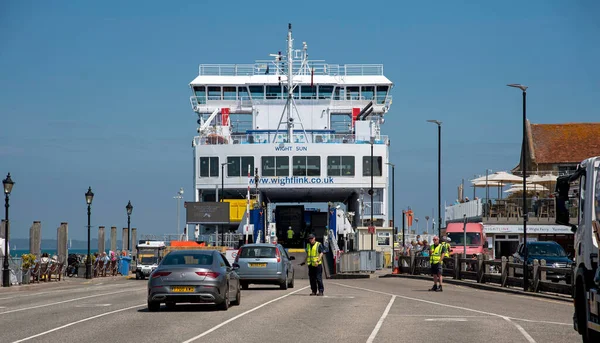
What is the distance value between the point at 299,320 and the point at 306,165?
141 ft

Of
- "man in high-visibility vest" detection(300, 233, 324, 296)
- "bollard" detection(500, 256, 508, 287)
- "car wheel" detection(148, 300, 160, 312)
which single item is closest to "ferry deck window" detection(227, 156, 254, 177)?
"bollard" detection(500, 256, 508, 287)

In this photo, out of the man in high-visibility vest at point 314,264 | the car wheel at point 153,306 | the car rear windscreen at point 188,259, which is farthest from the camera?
the man in high-visibility vest at point 314,264

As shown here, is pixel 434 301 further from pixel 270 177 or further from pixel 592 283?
pixel 270 177

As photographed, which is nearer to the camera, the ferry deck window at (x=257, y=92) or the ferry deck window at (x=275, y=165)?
the ferry deck window at (x=275, y=165)

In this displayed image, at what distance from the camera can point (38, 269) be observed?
39.3 meters

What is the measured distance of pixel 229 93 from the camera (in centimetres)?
6488

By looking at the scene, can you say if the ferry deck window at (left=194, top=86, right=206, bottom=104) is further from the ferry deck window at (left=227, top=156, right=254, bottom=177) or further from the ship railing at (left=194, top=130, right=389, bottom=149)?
the ferry deck window at (left=227, top=156, right=254, bottom=177)

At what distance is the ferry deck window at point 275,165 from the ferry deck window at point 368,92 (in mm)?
7558

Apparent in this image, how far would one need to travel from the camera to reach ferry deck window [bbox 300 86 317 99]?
65.4m

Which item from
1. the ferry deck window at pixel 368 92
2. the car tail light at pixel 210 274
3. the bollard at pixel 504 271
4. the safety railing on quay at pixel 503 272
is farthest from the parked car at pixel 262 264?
the ferry deck window at pixel 368 92

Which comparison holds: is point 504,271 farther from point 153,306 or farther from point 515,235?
point 515,235

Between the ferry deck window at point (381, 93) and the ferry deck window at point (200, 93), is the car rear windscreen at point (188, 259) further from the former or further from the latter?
the ferry deck window at point (381, 93)

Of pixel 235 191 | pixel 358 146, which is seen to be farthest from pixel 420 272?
pixel 235 191

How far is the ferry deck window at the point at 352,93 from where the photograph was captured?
65.1 meters
